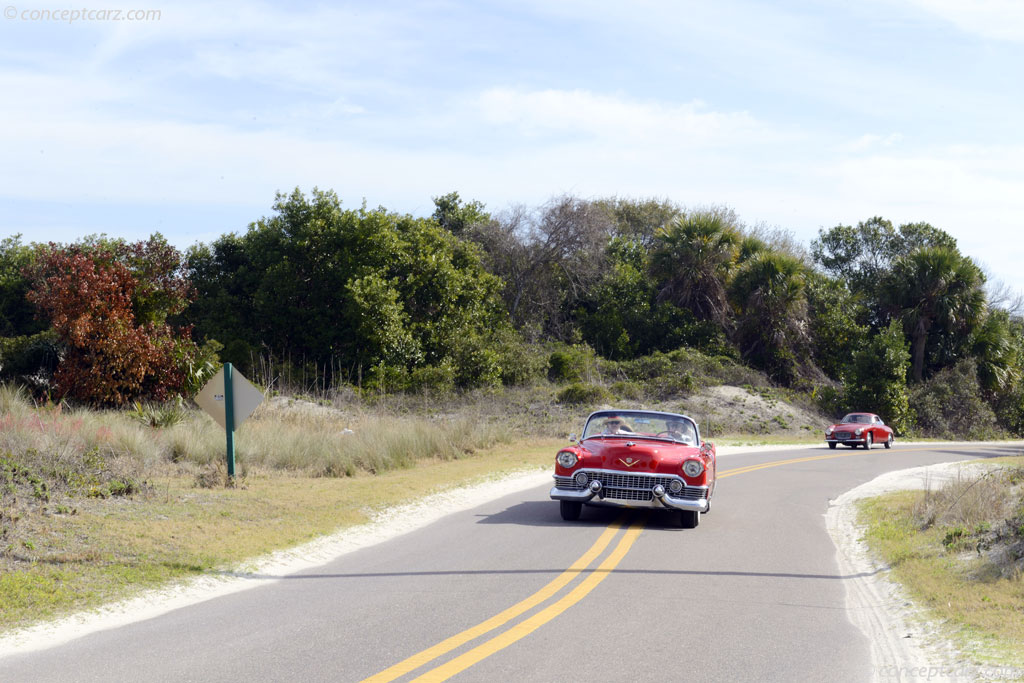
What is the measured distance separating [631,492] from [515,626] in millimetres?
5163

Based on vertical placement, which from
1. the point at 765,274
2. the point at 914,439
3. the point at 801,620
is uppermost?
the point at 765,274

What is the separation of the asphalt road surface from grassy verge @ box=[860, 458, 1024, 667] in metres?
0.75

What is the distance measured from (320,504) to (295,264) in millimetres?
26665

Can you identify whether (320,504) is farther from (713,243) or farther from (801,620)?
(713,243)

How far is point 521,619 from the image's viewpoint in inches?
282

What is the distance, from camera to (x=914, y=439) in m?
42.2

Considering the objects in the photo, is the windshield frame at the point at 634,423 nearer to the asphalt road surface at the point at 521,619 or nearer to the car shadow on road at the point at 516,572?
the asphalt road surface at the point at 521,619

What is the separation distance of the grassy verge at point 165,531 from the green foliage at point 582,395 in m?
20.6

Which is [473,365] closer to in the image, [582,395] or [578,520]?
[582,395]

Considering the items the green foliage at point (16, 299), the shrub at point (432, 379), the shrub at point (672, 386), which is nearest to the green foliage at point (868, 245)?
the shrub at point (672, 386)

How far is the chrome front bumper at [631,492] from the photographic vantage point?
11773mm

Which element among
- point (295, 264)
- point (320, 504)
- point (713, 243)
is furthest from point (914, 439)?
point (320, 504)

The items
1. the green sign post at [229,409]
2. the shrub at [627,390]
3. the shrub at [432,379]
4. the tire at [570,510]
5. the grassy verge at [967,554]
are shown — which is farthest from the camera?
the shrub at [627,390]

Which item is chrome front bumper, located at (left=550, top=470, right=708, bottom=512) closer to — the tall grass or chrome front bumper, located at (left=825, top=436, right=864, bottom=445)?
the tall grass
